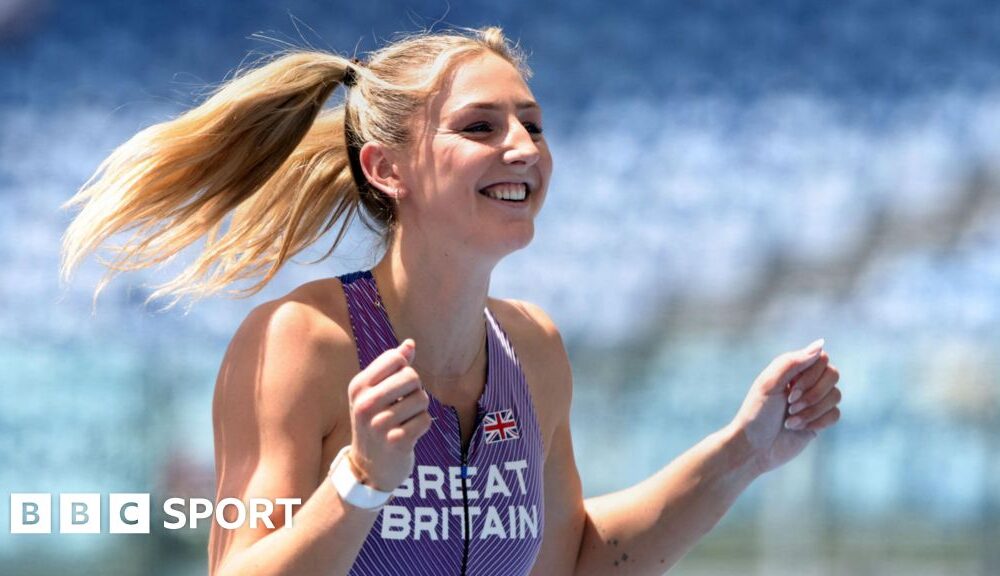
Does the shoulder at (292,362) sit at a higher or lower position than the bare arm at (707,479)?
higher

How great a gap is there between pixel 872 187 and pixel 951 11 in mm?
775

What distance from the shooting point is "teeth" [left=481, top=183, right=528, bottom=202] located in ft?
5.36

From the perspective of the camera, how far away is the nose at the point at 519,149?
1.62 m

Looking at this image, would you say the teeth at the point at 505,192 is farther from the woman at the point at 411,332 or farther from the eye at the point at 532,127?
the eye at the point at 532,127

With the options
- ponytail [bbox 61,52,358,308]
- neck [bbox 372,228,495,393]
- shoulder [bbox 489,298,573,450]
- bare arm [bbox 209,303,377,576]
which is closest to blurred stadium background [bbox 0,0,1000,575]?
ponytail [bbox 61,52,358,308]

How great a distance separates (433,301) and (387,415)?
0.46 m

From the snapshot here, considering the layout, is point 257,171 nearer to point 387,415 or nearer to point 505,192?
point 505,192

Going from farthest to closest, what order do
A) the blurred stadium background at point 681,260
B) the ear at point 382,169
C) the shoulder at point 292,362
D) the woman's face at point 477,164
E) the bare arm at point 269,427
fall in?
1. the blurred stadium background at point 681,260
2. the ear at point 382,169
3. the woman's face at point 477,164
4. the shoulder at point 292,362
5. the bare arm at point 269,427

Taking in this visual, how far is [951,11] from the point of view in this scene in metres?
4.75

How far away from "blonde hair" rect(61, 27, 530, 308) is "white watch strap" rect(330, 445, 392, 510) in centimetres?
54

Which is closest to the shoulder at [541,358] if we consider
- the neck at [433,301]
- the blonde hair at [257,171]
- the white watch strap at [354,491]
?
the neck at [433,301]

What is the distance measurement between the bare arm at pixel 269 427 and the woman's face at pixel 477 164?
0.23 metres

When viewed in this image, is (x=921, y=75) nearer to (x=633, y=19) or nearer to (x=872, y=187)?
(x=872, y=187)

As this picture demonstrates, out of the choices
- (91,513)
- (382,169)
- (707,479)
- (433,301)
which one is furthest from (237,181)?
(91,513)
